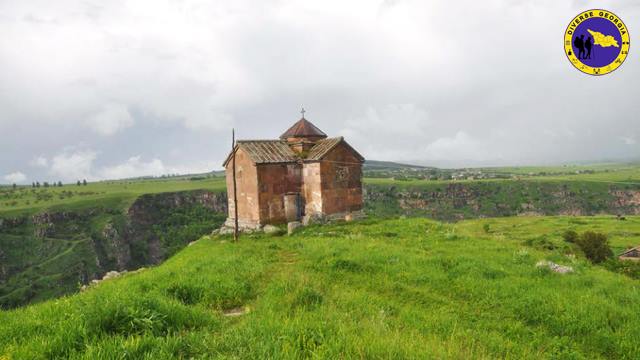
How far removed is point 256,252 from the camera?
15977 millimetres

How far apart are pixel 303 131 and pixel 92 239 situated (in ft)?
322

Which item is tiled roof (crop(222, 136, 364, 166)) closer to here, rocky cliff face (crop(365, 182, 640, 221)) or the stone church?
the stone church

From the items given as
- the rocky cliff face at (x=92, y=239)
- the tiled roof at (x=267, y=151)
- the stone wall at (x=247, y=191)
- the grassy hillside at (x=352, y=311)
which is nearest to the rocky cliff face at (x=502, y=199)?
the rocky cliff face at (x=92, y=239)

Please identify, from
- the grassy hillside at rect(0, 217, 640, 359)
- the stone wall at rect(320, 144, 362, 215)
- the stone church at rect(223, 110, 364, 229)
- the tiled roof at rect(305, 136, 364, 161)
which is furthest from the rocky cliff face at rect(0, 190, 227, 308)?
the grassy hillside at rect(0, 217, 640, 359)

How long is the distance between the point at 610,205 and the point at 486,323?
177 m

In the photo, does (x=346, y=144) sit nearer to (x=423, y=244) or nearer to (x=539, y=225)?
(x=423, y=244)

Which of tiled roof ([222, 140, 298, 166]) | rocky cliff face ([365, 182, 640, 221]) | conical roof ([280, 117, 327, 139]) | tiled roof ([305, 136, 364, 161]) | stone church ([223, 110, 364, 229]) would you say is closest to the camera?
stone church ([223, 110, 364, 229])

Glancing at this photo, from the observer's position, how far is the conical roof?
87.9 feet

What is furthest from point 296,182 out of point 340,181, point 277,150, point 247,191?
point 247,191

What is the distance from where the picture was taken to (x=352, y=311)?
704 centimetres

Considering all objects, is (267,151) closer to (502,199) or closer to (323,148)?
(323,148)

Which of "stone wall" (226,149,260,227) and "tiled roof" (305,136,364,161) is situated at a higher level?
"tiled roof" (305,136,364,161)

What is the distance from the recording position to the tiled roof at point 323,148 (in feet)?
80.2

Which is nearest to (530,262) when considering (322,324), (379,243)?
(379,243)
